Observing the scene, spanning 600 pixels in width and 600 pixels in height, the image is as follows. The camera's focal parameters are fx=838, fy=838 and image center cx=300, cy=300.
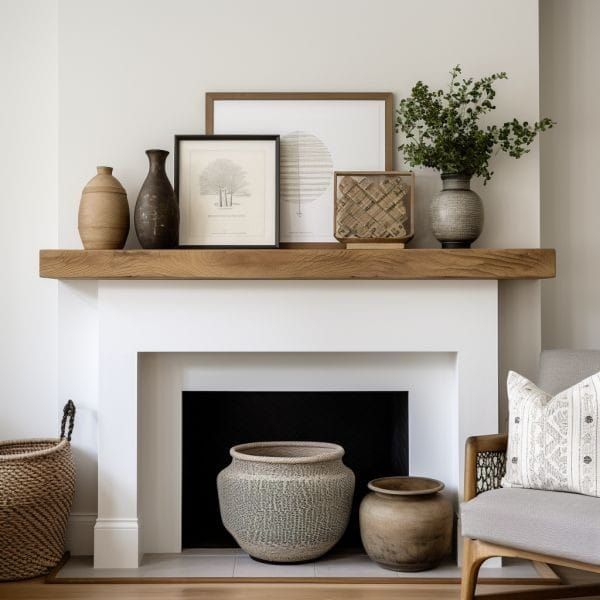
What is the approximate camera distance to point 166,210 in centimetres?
299

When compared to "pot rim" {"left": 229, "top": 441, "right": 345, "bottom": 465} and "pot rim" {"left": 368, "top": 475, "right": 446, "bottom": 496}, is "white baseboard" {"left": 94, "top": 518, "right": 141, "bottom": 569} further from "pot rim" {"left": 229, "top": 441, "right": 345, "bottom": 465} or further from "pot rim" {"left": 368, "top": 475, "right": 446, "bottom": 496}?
"pot rim" {"left": 368, "top": 475, "right": 446, "bottom": 496}

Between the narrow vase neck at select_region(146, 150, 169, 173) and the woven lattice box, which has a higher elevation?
the narrow vase neck at select_region(146, 150, 169, 173)

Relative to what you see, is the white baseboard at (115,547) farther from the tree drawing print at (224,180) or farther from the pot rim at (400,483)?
the tree drawing print at (224,180)

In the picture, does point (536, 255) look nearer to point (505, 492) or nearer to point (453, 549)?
point (505, 492)

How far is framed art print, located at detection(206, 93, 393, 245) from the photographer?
3154 mm

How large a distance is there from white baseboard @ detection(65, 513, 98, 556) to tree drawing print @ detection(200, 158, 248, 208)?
1.31 metres

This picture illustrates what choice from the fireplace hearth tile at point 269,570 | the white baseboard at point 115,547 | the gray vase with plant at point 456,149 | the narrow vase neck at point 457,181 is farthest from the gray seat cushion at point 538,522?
the white baseboard at point 115,547

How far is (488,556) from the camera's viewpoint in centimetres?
243

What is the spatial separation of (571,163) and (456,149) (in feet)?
2.28

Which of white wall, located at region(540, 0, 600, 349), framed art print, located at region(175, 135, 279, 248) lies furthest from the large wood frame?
white wall, located at region(540, 0, 600, 349)

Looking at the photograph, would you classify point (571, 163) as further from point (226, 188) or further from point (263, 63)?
point (226, 188)

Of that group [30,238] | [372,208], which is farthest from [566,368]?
[30,238]

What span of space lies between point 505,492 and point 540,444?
0.18m

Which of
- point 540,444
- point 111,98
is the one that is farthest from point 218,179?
point 540,444
